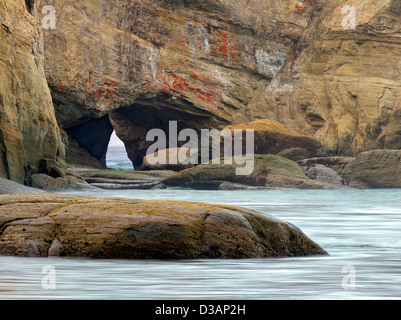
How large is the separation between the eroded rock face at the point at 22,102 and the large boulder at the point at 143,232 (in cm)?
1209

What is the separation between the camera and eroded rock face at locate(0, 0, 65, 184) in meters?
17.5

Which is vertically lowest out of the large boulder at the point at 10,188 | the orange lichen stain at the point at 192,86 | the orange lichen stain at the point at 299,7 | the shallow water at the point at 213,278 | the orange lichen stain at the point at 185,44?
the shallow water at the point at 213,278

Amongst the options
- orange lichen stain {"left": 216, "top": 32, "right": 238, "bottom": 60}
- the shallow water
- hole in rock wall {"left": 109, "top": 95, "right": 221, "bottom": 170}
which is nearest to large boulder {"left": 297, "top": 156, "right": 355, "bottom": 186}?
hole in rock wall {"left": 109, "top": 95, "right": 221, "bottom": 170}

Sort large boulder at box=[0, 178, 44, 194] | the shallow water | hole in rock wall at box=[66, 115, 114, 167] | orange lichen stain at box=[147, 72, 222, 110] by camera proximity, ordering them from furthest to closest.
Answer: hole in rock wall at box=[66, 115, 114, 167]
orange lichen stain at box=[147, 72, 222, 110]
large boulder at box=[0, 178, 44, 194]
the shallow water

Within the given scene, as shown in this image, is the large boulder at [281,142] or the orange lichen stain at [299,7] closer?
the large boulder at [281,142]

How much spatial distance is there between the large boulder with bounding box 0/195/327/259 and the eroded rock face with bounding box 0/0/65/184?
476 inches

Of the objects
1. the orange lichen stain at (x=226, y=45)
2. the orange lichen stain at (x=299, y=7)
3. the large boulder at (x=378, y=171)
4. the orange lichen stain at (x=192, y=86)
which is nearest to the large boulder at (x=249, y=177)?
the large boulder at (x=378, y=171)

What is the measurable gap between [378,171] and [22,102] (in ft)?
52.0

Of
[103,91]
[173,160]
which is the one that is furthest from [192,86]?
[103,91]

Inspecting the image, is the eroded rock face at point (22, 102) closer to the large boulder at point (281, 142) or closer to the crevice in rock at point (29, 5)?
the crevice in rock at point (29, 5)

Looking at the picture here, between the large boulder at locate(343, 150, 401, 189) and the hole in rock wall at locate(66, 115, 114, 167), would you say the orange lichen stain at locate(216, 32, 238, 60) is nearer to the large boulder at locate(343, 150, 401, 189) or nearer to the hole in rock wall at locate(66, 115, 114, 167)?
the hole in rock wall at locate(66, 115, 114, 167)

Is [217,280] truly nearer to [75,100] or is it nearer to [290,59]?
[75,100]

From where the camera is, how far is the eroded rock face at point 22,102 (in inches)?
689

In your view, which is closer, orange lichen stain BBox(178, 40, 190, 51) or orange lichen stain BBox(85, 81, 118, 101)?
orange lichen stain BBox(85, 81, 118, 101)
